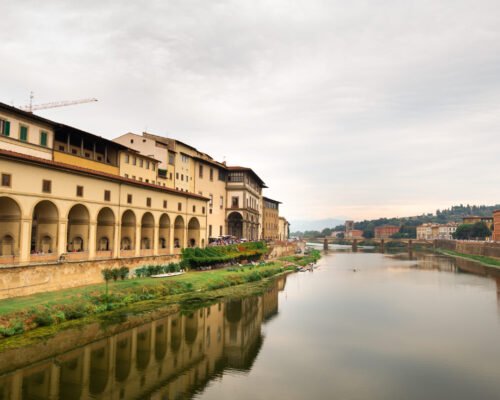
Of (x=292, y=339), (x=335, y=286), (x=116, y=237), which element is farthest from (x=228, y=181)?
(x=292, y=339)

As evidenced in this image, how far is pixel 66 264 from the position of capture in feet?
109

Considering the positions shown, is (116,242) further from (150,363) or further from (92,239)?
(150,363)

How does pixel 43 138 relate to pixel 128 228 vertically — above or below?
above

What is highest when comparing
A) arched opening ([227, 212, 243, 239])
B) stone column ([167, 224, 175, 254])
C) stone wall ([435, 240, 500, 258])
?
arched opening ([227, 212, 243, 239])

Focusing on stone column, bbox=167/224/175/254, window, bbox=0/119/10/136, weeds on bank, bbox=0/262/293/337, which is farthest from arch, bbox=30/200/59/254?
stone column, bbox=167/224/175/254

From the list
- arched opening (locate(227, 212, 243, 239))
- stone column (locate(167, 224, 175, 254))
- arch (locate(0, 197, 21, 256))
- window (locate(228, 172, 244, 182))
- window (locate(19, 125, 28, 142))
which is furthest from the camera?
window (locate(228, 172, 244, 182))

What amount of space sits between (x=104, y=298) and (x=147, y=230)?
16926 millimetres

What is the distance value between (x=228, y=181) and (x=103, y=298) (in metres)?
47.2

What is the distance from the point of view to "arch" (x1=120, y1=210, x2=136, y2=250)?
43.4m

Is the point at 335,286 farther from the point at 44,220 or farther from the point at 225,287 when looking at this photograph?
the point at 44,220

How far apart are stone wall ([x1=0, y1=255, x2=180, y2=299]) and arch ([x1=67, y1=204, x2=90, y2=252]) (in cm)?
242

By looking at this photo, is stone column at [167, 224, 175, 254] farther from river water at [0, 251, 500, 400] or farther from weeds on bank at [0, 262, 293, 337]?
river water at [0, 251, 500, 400]

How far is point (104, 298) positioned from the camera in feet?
108

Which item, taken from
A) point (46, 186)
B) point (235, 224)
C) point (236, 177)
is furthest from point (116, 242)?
point (236, 177)
